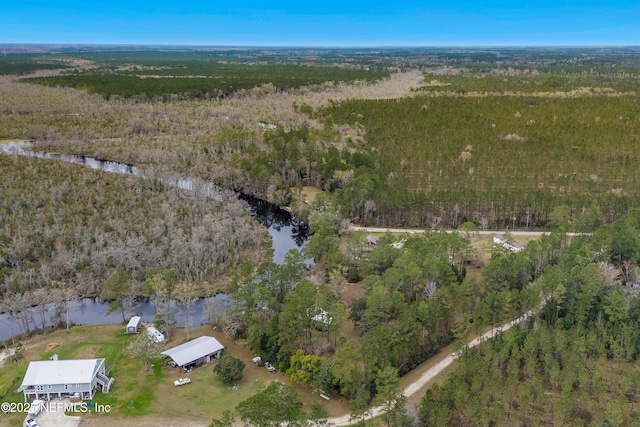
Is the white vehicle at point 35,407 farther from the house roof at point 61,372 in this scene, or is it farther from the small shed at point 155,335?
the small shed at point 155,335

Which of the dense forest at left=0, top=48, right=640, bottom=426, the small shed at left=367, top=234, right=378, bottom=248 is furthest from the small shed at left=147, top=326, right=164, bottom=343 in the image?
the small shed at left=367, top=234, right=378, bottom=248

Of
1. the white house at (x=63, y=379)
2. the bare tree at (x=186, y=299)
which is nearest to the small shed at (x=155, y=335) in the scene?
the bare tree at (x=186, y=299)

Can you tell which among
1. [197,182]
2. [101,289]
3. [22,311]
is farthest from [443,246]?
[197,182]

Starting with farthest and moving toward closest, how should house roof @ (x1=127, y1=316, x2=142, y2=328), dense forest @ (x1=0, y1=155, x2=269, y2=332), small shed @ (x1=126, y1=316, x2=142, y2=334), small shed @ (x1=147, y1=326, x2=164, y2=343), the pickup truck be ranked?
dense forest @ (x1=0, y1=155, x2=269, y2=332), house roof @ (x1=127, y1=316, x2=142, y2=328), small shed @ (x1=126, y1=316, x2=142, y2=334), small shed @ (x1=147, y1=326, x2=164, y2=343), the pickup truck

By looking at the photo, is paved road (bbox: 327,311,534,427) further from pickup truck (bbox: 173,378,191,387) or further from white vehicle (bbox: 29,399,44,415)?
white vehicle (bbox: 29,399,44,415)

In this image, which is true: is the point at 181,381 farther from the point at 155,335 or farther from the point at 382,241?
the point at 382,241

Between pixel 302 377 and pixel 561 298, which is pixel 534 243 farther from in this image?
pixel 302 377
